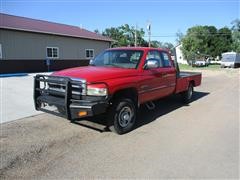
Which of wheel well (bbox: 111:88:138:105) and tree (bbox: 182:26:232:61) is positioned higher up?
tree (bbox: 182:26:232:61)

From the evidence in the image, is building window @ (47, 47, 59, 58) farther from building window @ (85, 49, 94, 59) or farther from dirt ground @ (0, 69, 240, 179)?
dirt ground @ (0, 69, 240, 179)

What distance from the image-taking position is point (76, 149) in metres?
4.93

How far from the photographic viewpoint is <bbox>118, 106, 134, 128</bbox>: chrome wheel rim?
230 inches

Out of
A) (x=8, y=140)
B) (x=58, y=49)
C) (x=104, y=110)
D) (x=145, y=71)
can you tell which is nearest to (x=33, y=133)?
(x=8, y=140)

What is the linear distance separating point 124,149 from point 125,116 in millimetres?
1189

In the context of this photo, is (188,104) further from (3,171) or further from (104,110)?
(3,171)

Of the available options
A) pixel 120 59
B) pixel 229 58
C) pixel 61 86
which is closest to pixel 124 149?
pixel 61 86

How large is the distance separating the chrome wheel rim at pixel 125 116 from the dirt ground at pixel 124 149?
0.29 m

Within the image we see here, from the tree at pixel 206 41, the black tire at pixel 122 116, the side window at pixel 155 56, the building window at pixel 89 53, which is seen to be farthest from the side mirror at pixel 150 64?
the tree at pixel 206 41

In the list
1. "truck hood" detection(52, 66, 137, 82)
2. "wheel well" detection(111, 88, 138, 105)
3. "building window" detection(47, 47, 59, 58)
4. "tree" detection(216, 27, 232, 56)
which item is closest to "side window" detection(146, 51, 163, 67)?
"truck hood" detection(52, 66, 137, 82)

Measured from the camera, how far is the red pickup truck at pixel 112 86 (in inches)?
204

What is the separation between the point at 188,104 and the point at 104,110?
4.89 m

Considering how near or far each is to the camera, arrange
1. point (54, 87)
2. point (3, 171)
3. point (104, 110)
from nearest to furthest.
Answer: point (3, 171), point (104, 110), point (54, 87)

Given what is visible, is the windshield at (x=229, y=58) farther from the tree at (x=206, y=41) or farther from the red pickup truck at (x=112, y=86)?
the red pickup truck at (x=112, y=86)
